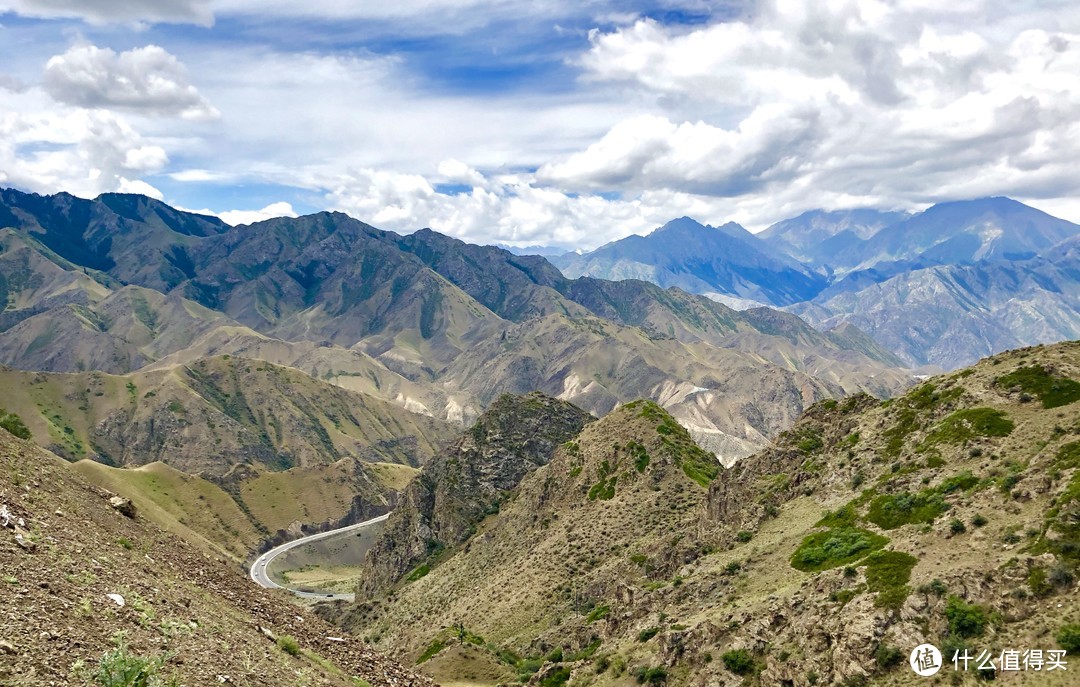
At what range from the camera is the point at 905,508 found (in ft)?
175

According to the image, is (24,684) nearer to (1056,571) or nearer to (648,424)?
(1056,571)

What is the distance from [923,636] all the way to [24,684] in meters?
39.5

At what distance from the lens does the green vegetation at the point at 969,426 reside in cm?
5628

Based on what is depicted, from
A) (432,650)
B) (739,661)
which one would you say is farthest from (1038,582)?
(432,650)

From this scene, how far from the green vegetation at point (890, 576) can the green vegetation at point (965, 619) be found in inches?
119

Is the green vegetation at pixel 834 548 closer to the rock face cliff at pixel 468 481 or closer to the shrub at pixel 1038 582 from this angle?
the shrub at pixel 1038 582

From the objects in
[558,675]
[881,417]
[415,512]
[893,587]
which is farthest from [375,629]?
[893,587]

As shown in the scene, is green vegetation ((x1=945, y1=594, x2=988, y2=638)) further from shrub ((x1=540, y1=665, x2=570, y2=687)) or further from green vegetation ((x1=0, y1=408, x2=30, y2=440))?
green vegetation ((x1=0, y1=408, x2=30, y2=440))

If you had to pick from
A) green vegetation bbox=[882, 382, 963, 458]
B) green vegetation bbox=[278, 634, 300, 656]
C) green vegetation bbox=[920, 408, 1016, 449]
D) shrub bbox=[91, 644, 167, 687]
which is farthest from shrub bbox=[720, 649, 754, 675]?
shrub bbox=[91, 644, 167, 687]

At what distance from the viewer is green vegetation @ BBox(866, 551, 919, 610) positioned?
42.0m

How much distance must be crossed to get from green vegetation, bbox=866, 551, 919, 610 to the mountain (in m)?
0.12

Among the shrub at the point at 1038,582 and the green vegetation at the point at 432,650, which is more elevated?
the shrub at the point at 1038,582

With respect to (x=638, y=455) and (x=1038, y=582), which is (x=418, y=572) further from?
(x=1038, y=582)

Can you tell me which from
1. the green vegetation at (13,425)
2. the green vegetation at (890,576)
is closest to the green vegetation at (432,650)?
the green vegetation at (13,425)
